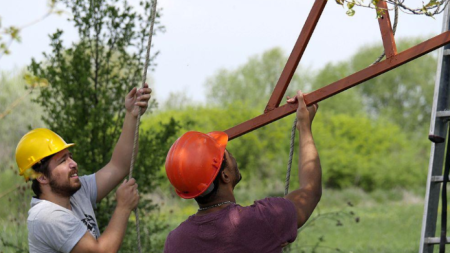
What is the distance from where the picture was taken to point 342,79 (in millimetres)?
3586

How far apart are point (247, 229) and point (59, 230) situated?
90 centimetres

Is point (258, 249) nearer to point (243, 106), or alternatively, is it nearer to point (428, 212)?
point (428, 212)

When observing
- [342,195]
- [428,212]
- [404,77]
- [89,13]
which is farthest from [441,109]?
[404,77]

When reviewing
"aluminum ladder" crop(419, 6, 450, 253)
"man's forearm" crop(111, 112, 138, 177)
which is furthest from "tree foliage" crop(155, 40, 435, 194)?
"man's forearm" crop(111, 112, 138, 177)

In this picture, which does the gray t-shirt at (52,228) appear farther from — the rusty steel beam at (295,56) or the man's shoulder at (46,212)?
the rusty steel beam at (295,56)

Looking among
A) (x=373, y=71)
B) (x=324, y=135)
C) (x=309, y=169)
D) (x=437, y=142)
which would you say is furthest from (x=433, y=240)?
(x=324, y=135)

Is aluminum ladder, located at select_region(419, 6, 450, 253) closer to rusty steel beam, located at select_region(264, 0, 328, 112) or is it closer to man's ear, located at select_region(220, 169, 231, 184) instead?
rusty steel beam, located at select_region(264, 0, 328, 112)

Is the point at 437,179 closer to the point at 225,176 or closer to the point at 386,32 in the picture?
the point at 386,32

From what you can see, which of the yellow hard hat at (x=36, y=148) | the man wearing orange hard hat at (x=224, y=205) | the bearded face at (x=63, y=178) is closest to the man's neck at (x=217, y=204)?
the man wearing orange hard hat at (x=224, y=205)

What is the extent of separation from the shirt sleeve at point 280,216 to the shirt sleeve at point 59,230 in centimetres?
86

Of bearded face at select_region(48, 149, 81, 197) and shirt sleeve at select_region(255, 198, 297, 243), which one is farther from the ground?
bearded face at select_region(48, 149, 81, 197)

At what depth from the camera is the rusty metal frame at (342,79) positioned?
349 centimetres

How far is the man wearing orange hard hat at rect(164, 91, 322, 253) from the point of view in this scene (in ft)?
9.19

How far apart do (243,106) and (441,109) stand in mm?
15050
